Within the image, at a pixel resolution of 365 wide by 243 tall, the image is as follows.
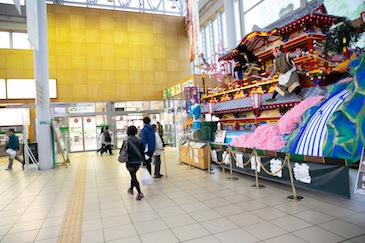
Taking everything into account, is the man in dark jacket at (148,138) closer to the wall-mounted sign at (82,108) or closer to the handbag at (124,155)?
the handbag at (124,155)

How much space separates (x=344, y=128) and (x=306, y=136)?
36.3 inches

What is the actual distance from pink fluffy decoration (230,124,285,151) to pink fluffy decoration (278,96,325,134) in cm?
22

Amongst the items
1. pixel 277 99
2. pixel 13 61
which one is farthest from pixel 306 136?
pixel 13 61

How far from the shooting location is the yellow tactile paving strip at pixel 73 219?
350 centimetres

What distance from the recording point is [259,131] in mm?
6438

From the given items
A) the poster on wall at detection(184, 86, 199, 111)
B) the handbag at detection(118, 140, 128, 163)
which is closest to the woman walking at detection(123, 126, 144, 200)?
the handbag at detection(118, 140, 128, 163)

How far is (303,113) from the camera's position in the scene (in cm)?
564

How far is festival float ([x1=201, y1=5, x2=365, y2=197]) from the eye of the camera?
408cm

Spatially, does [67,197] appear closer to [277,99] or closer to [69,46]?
[277,99]

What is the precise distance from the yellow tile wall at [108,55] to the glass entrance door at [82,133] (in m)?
1.31

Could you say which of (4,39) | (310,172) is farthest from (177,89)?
(4,39)

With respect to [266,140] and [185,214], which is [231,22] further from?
[185,214]

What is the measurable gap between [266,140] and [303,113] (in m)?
0.99

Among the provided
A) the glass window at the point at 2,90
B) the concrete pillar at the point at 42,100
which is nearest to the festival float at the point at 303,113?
the concrete pillar at the point at 42,100
